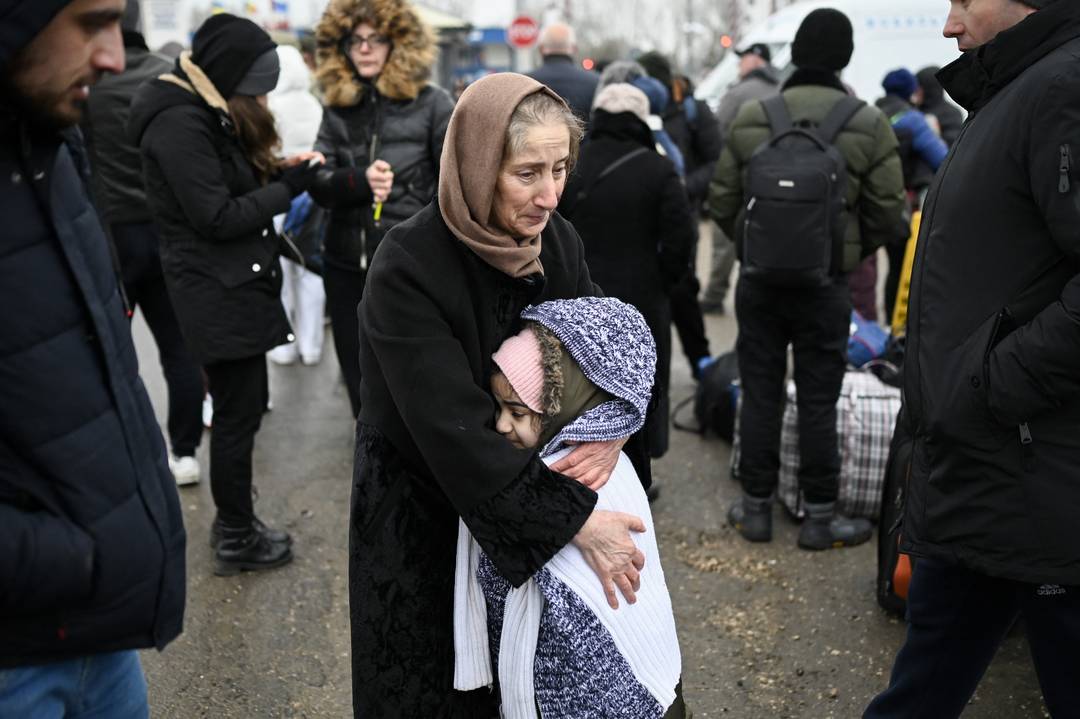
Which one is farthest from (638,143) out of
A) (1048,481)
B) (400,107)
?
(1048,481)

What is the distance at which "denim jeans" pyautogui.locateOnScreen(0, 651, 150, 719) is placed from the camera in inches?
60.4

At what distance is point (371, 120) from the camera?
433 centimetres

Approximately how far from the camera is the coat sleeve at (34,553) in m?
1.38

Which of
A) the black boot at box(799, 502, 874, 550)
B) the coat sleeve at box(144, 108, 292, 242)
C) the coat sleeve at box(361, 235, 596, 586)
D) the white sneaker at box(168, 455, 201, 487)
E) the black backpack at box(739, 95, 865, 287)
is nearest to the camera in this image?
the coat sleeve at box(361, 235, 596, 586)

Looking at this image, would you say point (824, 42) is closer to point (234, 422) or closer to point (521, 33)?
point (234, 422)

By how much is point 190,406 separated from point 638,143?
2.36 metres

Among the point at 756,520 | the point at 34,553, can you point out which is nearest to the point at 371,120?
the point at 756,520

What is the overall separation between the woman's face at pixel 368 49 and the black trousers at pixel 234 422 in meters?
1.31

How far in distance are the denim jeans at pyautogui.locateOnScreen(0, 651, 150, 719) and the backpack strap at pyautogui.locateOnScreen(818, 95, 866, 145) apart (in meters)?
3.20

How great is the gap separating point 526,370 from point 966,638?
1.32 meters

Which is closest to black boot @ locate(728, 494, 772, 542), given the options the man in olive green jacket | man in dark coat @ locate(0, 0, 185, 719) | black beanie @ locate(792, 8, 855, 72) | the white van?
the man in olive green jacket

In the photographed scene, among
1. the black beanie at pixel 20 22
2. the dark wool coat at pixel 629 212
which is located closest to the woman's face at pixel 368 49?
the dark wool coat at pixel 629 212

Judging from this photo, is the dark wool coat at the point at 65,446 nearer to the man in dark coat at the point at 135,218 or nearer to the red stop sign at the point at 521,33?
the man in dark coat at the point at 135,218

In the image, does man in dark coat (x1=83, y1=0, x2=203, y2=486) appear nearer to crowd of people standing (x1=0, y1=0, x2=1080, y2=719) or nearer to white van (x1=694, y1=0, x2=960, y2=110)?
crowd of people standing (x1=0, y1=0, x2=1080, y2=719)
